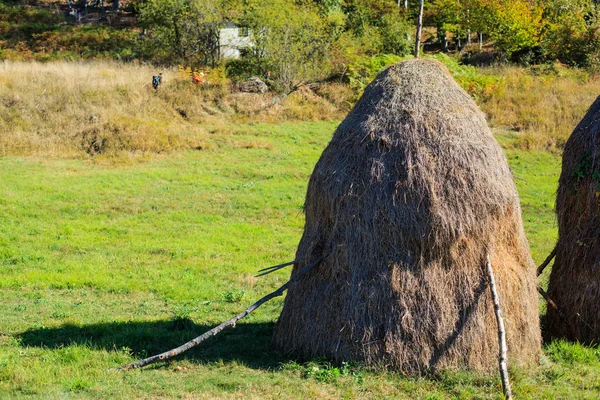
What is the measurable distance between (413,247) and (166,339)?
395 centimetres

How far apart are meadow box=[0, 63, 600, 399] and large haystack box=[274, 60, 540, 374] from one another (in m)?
0.36

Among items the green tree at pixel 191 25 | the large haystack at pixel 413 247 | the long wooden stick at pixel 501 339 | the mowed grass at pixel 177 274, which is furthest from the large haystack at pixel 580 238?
the green tree at pixel 191 25

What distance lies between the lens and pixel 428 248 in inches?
319

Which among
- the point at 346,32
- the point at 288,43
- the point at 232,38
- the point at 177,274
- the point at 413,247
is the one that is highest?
the point at 346,32

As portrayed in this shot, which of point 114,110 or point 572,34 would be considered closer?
point 114,110

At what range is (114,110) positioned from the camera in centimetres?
2781

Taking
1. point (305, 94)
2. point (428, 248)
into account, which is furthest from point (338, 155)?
point (305, 94)

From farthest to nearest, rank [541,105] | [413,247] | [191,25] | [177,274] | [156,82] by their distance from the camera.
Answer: [191,25]
[541,105]
[156,82]
[177,274]
[413,247]

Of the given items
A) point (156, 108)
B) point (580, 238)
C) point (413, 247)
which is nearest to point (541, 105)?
point (156, 108)

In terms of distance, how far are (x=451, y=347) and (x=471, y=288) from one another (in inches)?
30.3

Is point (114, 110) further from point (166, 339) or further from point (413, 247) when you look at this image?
point (413, 247)

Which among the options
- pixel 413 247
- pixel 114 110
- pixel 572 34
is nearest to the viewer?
pixel 413 247

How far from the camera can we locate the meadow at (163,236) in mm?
7906

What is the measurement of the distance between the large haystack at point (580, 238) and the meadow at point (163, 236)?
0.60 m
